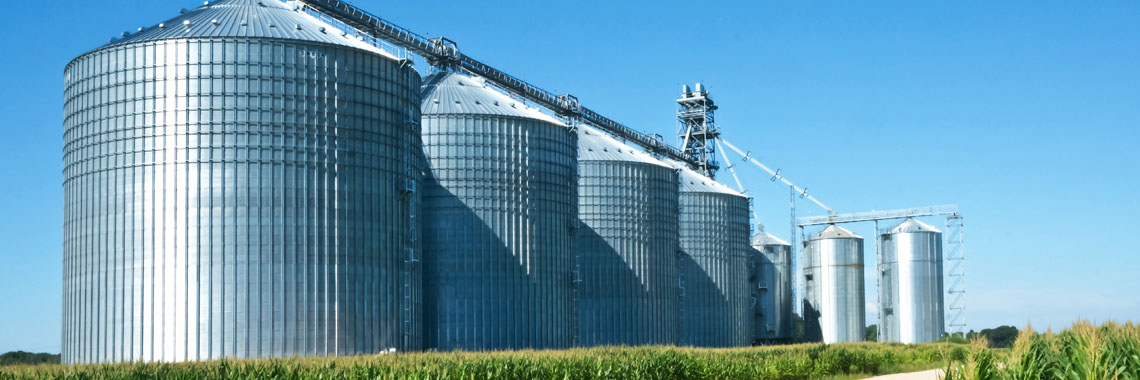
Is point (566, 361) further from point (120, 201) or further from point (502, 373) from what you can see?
point (120, 201)

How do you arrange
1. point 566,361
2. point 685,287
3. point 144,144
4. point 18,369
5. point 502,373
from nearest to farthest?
1. point 18,369
2. point 502,373
3. point 566,361
4. point 144,144
5. point 685,287

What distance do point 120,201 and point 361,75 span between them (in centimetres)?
961

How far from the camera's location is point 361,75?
41.4m

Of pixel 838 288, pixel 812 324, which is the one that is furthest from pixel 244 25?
pixel 812 324

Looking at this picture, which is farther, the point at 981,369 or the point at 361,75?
the point at 361,75

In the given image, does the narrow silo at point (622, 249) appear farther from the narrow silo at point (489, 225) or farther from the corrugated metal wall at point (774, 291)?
the corrugated metal wall at point (774, 291)

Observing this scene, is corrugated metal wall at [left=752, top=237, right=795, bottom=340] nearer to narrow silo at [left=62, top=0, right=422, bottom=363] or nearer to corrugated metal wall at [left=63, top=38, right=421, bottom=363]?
narrow silo at [left=62, top=0, right=422, bottom=363]

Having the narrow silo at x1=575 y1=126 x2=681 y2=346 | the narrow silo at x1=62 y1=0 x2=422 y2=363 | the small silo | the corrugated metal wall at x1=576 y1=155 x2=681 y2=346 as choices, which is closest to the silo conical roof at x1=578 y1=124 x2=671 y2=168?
the narrow silo at x1=575 y1=126 x2=681 y2=346

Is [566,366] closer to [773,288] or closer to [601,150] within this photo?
[601,150]

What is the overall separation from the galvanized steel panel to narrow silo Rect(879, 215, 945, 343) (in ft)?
59.0

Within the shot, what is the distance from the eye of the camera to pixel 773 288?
95.7 m

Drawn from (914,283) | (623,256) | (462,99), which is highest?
(462,99)

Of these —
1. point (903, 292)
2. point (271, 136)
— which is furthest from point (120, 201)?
point (903, 292)

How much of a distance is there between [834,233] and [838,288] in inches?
193
